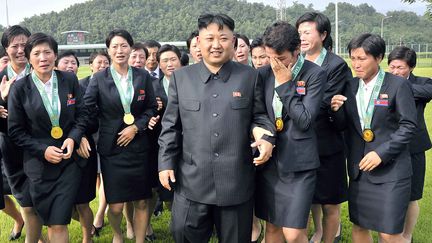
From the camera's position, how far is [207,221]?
11.6ft

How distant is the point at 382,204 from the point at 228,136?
145 cm

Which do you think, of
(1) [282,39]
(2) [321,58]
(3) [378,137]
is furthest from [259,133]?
(2) [321,58]

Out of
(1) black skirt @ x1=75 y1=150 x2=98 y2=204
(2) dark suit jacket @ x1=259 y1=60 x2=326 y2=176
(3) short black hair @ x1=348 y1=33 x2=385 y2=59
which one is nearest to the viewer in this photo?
(2) dark suit jacket @ x1=259 y1=60 x2=326 y2=176

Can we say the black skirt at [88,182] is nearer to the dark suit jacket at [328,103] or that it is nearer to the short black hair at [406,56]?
the dark suit jacket at [328,103]

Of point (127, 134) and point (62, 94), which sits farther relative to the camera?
point (127, 134)

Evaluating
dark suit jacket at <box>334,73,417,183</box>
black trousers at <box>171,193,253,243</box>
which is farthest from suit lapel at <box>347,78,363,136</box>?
black trousers at <box>171,193,253,243</box>

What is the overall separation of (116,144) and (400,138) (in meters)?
2.65

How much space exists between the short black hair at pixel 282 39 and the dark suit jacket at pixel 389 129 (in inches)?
32.8

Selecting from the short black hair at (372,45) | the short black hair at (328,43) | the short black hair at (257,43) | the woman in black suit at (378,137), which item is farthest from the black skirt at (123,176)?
the short black hair at (372,45)

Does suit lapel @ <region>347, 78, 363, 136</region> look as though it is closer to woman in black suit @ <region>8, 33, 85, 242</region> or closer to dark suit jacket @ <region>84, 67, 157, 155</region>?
dark suit jacket @ <region>84, 67, 157, 155</region>

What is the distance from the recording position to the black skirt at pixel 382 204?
11.8 feet

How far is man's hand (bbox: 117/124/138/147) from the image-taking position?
4.34 m

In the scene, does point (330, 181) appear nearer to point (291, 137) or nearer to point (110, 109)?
point (291, 137)

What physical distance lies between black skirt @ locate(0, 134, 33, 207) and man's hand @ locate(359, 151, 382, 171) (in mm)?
3157
